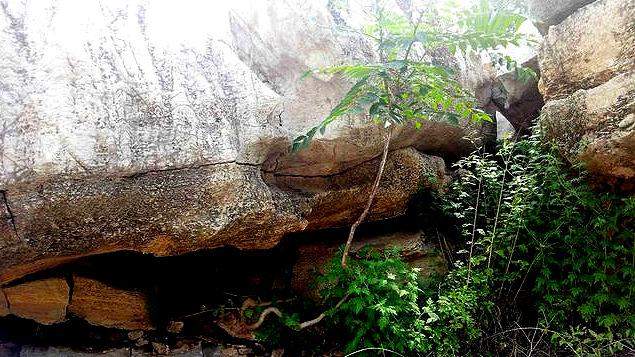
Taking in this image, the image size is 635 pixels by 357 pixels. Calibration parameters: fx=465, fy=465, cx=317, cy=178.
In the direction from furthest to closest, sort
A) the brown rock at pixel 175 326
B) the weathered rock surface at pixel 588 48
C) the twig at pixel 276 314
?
the brown rock at pixel 175 326 < the twig at pixel 276 314 < the weathered rock surface at pixel 588 48

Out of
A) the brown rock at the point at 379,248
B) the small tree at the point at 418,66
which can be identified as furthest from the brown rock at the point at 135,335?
the small tree at the point at 418,66

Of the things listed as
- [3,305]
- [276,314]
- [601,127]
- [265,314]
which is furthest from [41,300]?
[601,127]

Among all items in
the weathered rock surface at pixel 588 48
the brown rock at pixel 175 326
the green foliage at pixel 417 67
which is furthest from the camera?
the brown rock at pixel 175 326

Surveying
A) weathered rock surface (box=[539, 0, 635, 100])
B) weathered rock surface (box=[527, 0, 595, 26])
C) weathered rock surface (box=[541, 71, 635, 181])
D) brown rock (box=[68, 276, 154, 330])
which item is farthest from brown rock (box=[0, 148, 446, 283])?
weathered rock surface (box=[527, 0, 595, 26])

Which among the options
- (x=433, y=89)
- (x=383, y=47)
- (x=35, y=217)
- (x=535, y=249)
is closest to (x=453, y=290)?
(x=535, y=249)

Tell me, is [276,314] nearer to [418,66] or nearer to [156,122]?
[156,122]

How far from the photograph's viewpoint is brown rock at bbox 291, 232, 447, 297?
15.9ft

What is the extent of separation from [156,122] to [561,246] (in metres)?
3.55

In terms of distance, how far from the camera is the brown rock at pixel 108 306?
439cm

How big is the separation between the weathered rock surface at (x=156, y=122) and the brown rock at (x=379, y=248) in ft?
3.19

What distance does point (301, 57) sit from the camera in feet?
13.6

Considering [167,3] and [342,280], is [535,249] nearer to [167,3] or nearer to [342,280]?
[342,280]

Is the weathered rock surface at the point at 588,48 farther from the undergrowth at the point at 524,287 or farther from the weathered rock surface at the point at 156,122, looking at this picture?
the weathered rock surface at the point at 156,122

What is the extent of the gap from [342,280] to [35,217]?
2.46 meters
